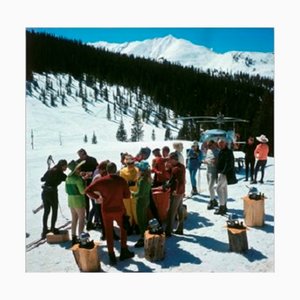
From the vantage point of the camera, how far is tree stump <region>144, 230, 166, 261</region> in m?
5.46

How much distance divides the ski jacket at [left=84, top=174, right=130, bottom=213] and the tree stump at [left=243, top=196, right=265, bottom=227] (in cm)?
227

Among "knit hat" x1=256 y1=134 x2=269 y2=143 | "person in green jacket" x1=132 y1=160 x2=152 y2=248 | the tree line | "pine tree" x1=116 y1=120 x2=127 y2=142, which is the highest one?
the tree line

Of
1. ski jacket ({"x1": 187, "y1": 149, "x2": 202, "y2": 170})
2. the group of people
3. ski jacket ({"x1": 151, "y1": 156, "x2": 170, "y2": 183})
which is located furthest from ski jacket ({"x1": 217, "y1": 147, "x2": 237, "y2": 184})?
ski jacket ({"x1": 187, "y1": 149, "x2": 202, "y2": 170})

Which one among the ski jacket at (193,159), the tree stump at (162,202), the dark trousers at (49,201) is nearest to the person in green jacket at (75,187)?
the dark trousers at (49,201)

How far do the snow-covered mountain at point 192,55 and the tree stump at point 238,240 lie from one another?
2.94 metres

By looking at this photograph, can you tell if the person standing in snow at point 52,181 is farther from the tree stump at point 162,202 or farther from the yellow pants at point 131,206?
the tree stump at point 162,202

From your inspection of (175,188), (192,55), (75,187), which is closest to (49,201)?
(75,187)

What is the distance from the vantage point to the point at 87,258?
5.28m

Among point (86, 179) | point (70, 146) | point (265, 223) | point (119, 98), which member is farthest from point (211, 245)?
point (119, 98)

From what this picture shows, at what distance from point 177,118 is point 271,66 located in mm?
3258

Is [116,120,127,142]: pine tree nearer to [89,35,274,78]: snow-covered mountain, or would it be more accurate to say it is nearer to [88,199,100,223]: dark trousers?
[89,35,274,78]: snow-covered mountain

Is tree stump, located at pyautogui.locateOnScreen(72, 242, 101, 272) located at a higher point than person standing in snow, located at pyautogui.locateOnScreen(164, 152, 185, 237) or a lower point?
lower

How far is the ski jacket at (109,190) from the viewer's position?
5.16 meters

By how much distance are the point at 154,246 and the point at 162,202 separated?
1.13m
